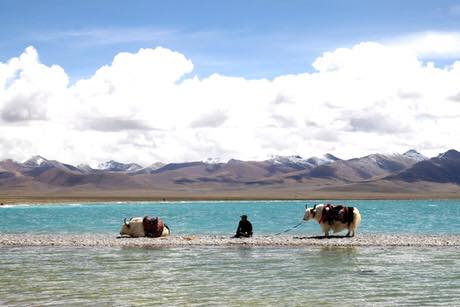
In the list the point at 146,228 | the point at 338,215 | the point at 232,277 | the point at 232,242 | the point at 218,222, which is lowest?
the point at 218,222

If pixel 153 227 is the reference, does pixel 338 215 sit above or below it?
above

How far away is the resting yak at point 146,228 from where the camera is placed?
86.9ft

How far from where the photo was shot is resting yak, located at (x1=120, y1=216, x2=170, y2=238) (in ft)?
86.9

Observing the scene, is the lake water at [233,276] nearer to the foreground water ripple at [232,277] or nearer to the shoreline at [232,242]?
the foreground water ripple at [232,277]

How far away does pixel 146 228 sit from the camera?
26609 mm

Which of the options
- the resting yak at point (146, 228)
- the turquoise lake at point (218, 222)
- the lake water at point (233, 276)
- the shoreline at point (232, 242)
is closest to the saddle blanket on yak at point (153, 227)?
the resting yak at point (146, 228)

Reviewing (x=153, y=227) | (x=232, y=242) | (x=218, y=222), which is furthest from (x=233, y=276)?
(x=218, y=222)

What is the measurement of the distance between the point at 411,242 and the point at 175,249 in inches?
327

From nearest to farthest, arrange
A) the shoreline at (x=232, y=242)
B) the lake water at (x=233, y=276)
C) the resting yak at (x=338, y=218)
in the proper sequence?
1. the lake water at (x=233, y=276)
2. the shoreline at (x=232, y=242)
3. the resting yak at (x=338, y=218)

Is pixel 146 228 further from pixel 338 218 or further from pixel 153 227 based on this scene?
pixel 338 218

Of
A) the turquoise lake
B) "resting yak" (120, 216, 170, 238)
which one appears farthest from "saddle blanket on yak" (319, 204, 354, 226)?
"resting yak" (120, 216, 170, 238)

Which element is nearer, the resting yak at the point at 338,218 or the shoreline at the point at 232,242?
the shoreline at the point at 232,242

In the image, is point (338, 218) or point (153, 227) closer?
point (338, 218)

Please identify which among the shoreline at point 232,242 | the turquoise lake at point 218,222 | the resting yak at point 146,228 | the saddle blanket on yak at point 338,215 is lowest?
the turquoise lake at point 218,222
